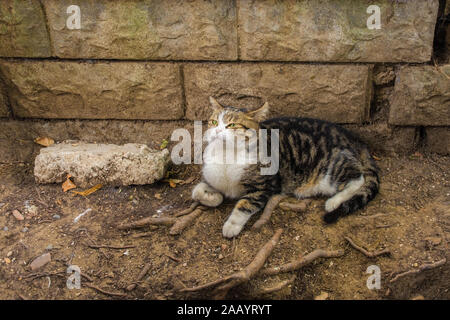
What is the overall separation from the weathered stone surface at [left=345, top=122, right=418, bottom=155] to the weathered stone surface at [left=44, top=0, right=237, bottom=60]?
1469 mm

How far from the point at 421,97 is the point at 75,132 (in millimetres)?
3312

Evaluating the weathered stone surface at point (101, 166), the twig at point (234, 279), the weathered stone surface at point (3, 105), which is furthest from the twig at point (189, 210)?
the weathered stone surface at point (3, 105)

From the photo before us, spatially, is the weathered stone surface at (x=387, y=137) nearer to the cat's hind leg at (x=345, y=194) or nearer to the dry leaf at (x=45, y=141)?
the cat's hind leg at (x=345, y=194)

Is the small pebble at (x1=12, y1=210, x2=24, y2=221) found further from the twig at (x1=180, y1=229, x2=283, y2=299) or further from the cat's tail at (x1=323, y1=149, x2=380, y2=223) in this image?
the cat's tail at (x1=323, y1=149, x2=380, y2=223)

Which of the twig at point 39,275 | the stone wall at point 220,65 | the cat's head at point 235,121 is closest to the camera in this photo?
the twig at point 39,275

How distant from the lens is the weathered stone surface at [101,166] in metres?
3.82

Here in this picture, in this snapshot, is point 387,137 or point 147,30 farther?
point 387,137

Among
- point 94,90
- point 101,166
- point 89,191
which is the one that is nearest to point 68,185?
point 89,191

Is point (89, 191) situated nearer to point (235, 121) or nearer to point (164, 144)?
point (164, 144)

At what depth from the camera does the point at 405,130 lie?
4078mm

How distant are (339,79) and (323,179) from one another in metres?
0.93

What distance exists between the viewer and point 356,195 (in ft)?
11.2

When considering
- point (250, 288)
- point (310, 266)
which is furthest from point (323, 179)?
point (250, 288)

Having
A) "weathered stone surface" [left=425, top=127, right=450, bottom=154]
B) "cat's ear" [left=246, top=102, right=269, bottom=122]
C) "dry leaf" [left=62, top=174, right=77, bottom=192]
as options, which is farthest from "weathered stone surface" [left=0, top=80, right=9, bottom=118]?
"weathered stone surface" [left=425, top=127, right=450, bottom=154]
